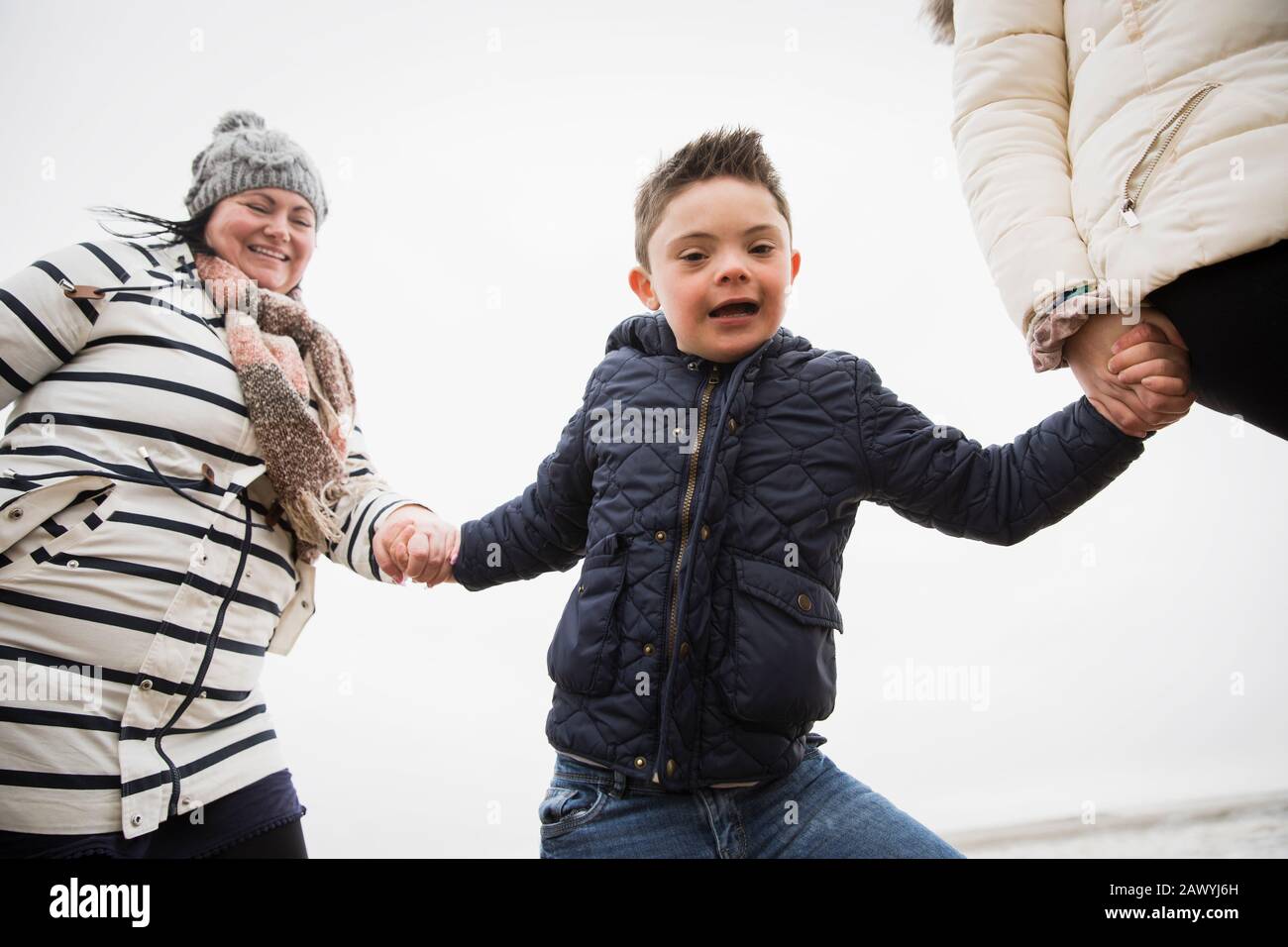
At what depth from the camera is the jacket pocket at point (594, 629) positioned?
34.9 inches

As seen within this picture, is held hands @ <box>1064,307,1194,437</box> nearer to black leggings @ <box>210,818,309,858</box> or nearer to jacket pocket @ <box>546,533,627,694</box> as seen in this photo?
jacket pocket @ <box>546,533,627,694</box>

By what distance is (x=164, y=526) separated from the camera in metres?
1.03

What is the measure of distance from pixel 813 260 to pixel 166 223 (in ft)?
5.47

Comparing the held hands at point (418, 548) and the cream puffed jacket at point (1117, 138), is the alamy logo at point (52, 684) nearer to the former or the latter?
the held hands at point (418, 548)

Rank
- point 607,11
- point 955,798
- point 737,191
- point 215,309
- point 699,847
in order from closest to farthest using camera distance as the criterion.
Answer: point 699,847
point 737,191
point 215,309
point 955,798
point 607,11

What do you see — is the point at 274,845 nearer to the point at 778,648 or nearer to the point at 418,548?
the point at 418,548

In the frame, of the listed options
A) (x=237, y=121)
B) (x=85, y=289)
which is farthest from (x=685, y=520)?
(x=237, y=121)

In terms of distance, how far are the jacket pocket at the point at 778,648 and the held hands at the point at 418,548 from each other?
18.5 inches

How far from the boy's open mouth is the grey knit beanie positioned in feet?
2.56

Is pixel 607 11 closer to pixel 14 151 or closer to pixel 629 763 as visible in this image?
pixel 14 151

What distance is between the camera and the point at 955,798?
206 cm

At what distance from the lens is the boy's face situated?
1002 mm

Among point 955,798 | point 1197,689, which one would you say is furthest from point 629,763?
point 1197,689
